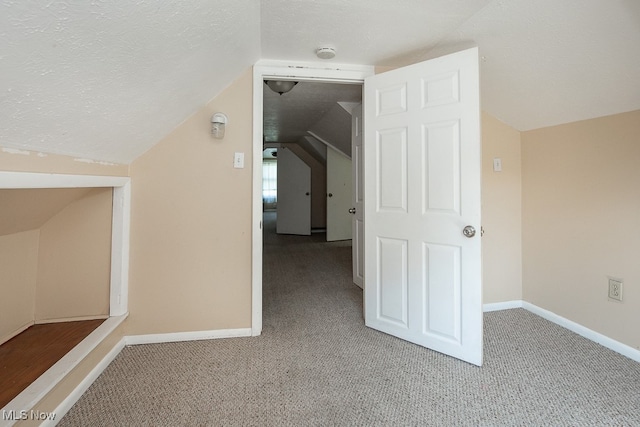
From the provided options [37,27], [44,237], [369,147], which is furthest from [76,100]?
[369,147]

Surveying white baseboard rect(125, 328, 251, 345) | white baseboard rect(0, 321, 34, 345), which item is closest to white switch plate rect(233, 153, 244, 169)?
white baseboard rect(125, 328, 251, 345)

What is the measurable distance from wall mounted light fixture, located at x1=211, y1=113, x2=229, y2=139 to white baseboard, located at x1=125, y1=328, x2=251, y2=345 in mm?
1339

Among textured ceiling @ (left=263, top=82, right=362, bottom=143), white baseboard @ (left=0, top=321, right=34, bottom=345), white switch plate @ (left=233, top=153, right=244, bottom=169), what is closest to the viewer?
white baseboard @ (left=0, top=321, right=34, bottom=345)

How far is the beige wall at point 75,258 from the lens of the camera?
5.98 feet

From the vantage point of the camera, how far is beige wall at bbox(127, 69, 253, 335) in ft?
6.24

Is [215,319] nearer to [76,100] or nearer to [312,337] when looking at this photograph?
Result: [312,337]

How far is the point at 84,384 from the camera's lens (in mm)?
1437

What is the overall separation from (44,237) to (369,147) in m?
2.20

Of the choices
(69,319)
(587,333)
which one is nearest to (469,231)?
(587,333)

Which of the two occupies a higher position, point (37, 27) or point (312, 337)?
point (37, 27)

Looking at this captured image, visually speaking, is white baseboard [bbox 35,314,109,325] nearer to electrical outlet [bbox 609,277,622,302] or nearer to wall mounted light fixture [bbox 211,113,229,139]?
wall mounted light fixture [bbox 211,113,229,139]

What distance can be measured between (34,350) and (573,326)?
11.0 ft

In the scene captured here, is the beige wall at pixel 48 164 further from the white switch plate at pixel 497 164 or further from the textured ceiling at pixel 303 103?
the white switch plate at pixel 497 164

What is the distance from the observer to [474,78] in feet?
5.35
